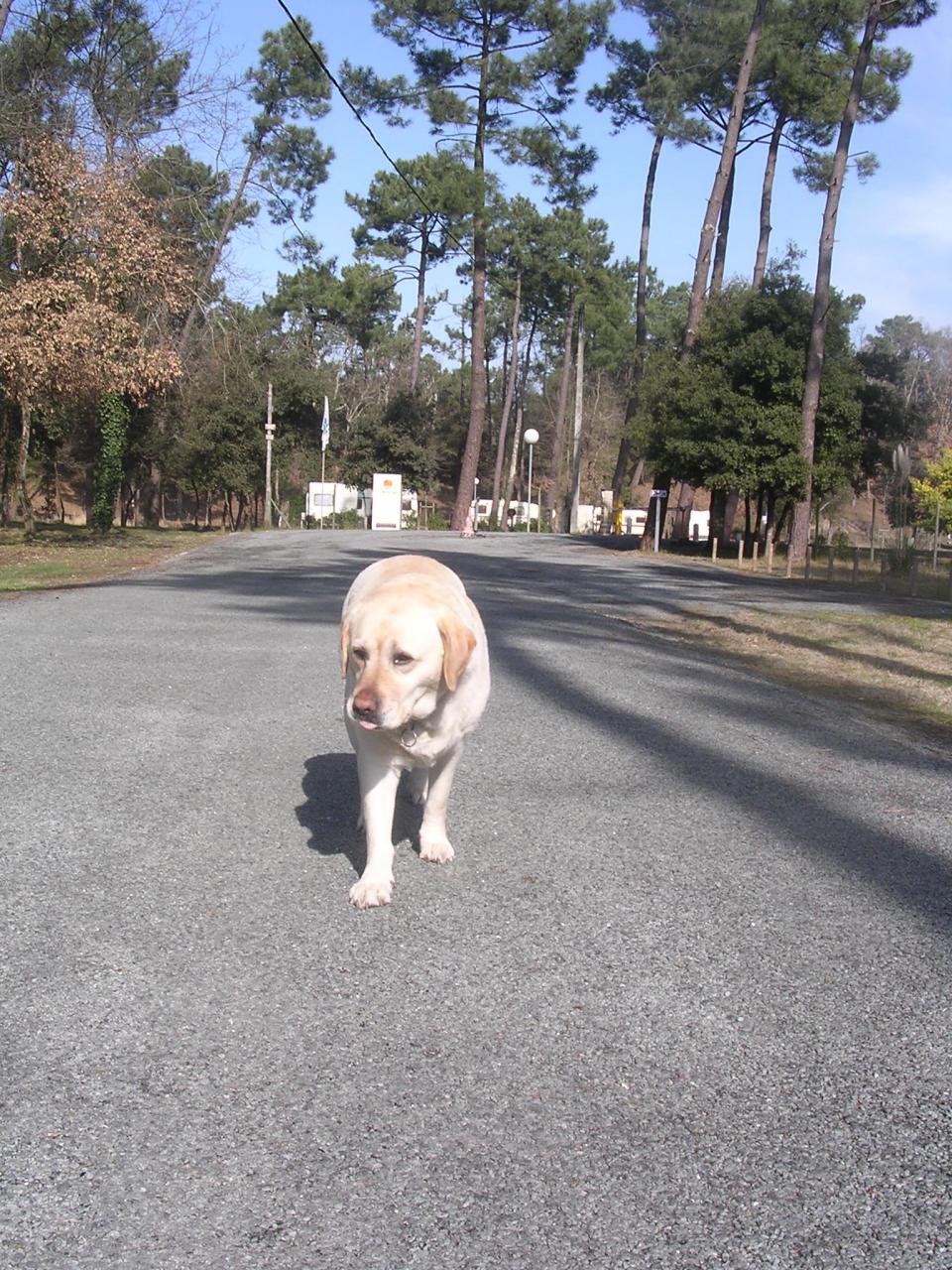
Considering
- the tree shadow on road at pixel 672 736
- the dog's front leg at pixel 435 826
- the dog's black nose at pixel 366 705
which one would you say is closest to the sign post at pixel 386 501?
the tree shadow on road at pixel 672 736

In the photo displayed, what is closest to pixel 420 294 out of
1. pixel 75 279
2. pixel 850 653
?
pixel 75 279

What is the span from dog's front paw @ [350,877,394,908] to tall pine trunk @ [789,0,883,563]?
25.6m

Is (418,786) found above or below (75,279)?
below

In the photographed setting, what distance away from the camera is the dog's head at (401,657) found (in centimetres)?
362

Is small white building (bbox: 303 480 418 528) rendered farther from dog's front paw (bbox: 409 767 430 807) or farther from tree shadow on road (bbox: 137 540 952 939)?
dog's front paw (bbox: 409 767 430 807)

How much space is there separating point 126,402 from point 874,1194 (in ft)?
134

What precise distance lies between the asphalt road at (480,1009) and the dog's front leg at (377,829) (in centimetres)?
8

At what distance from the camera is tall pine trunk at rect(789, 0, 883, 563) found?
95.1ft

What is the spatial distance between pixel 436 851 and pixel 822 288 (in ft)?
93.8

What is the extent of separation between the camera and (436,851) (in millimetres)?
4504

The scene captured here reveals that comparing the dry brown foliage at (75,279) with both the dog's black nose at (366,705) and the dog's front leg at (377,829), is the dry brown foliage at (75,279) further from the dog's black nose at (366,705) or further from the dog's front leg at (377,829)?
the dog's black nose at (366,705)

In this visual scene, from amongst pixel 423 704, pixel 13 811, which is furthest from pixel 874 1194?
pixel 13 811

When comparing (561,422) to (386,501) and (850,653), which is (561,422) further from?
(850,653)

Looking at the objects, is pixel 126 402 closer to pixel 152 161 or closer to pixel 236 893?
pixel 152 161
